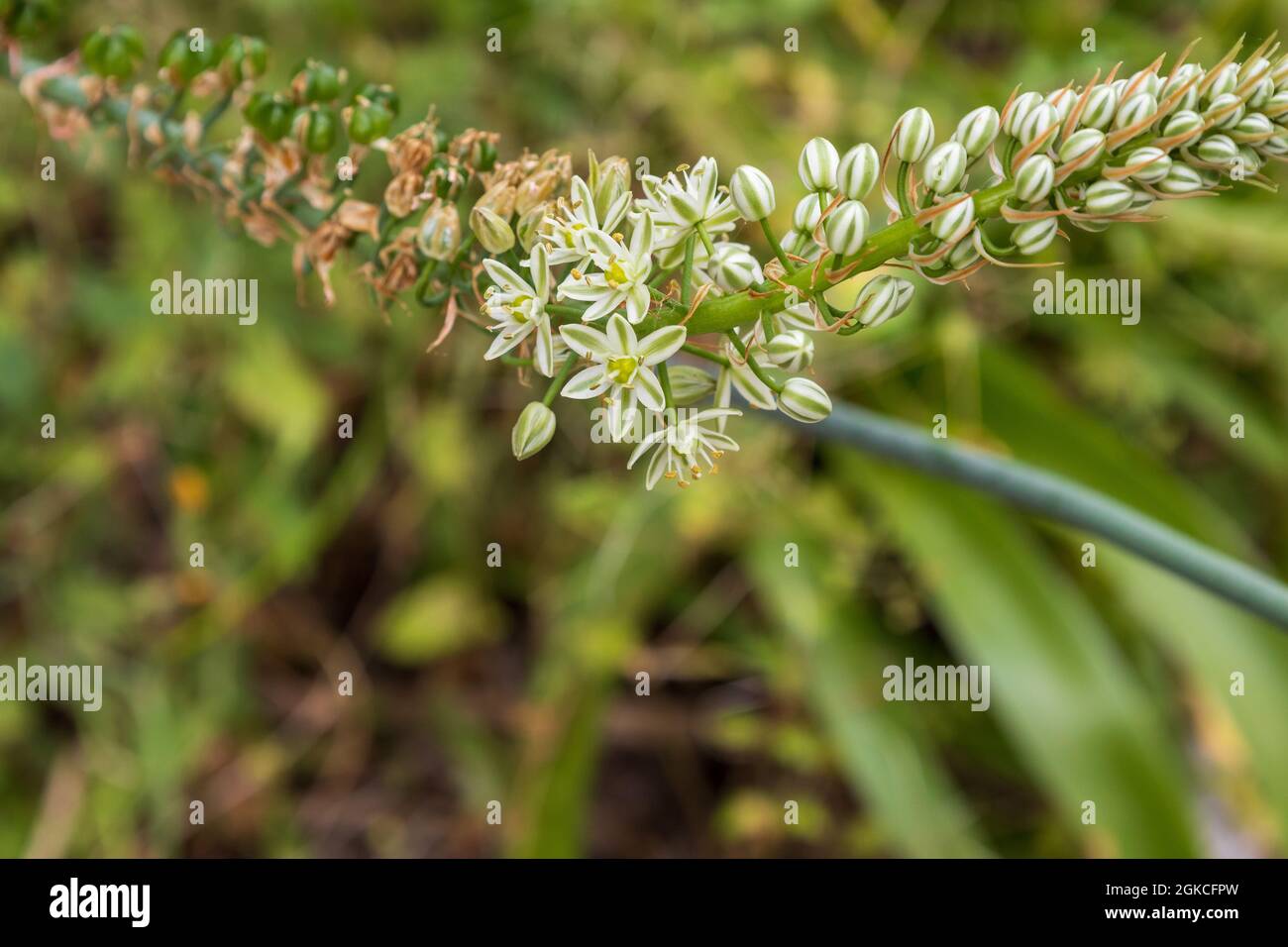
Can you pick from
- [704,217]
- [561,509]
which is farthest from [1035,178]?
[561,509]

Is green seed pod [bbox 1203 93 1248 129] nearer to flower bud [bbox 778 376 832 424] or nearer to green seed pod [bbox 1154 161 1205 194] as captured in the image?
green seed pod [bbox 1154 161 1205 194]

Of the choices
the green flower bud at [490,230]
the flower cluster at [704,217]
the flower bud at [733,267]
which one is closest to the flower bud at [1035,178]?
the flower cluster at [704,217]

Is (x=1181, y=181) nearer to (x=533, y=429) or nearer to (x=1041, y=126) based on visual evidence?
(x=1041, y=126)

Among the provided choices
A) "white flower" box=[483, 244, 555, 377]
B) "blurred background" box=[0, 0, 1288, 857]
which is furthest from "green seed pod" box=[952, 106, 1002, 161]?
"blurred background" box=[0, 0, 1288, 857]

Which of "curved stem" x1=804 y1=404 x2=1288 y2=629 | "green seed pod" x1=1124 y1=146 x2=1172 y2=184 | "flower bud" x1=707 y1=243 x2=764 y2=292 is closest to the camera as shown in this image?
"green seed pod" x1=1124 y1=146 x2=1172 y2=184
